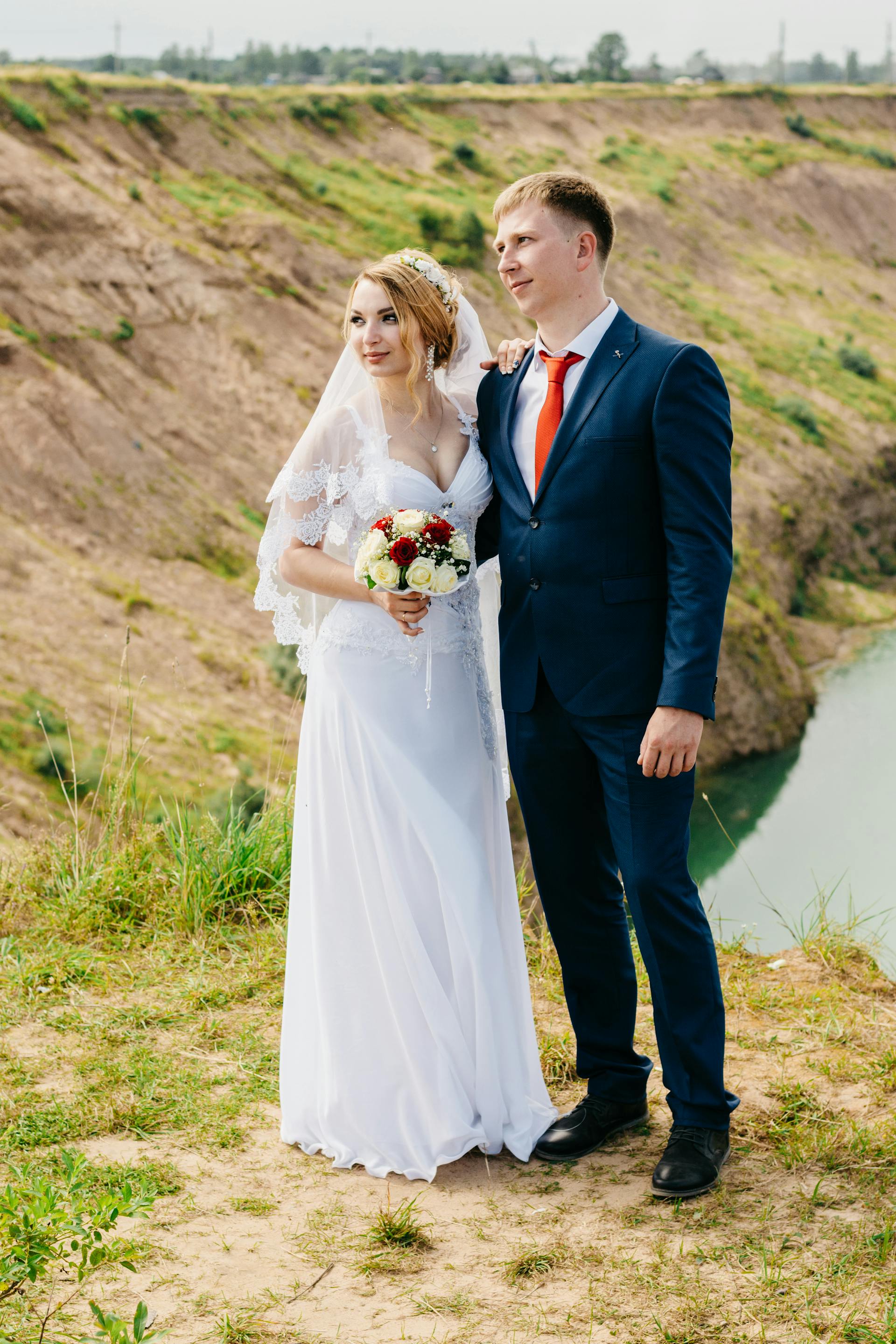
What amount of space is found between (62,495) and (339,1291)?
17158 mm

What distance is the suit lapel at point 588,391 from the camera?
2969 mm

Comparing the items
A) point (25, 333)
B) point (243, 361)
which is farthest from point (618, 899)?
point (243, 361)

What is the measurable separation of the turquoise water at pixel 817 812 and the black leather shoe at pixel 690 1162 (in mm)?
9270

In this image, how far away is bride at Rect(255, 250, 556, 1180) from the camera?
3.17 m

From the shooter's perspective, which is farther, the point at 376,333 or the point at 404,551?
the point at 376,333

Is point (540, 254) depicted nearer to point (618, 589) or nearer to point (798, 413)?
point (618, 589)

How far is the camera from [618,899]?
3.31 m

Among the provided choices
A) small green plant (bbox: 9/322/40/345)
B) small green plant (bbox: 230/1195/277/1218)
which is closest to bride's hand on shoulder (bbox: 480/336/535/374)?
small green plant (bbox: 230/1195/277/1218)

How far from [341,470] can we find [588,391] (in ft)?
2.33

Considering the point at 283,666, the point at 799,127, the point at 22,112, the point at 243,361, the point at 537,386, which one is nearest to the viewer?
the point at 537,386

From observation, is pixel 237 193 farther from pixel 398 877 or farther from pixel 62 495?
pixel 398 877

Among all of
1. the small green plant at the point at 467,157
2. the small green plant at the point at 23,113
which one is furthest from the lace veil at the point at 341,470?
the small green plant at the point at 467,157

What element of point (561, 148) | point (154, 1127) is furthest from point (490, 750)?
point (561, 148)

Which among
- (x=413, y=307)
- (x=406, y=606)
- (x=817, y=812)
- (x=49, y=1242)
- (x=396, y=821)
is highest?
(x=413, y=307)
